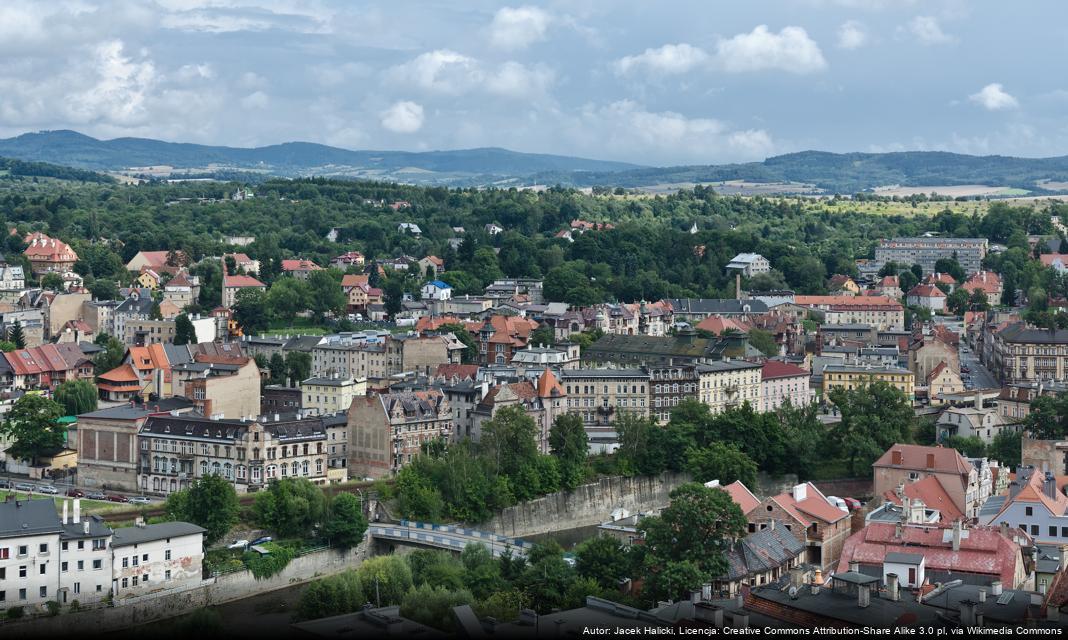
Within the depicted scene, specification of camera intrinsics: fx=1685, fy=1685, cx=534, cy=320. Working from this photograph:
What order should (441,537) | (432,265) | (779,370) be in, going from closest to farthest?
(441,537) → (779,370) → (432,265)

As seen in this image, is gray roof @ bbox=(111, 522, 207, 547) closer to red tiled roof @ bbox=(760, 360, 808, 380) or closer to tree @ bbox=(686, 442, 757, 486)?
tree @ bbox=(686, 442, 757, 486)

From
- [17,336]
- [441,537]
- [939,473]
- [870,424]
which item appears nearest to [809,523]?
[939,473]

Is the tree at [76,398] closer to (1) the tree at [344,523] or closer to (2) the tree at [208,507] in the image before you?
(2) the tree at [208,507]

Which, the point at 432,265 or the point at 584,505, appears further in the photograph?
the point at 432,265

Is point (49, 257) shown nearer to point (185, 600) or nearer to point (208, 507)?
point (208, 507)

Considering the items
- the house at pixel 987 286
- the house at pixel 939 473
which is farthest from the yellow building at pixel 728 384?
the house at pixel 987 286

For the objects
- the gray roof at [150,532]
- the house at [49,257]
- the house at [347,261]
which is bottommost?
the gray roof at [150,532]

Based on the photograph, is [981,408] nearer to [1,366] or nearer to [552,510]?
[552,510]
